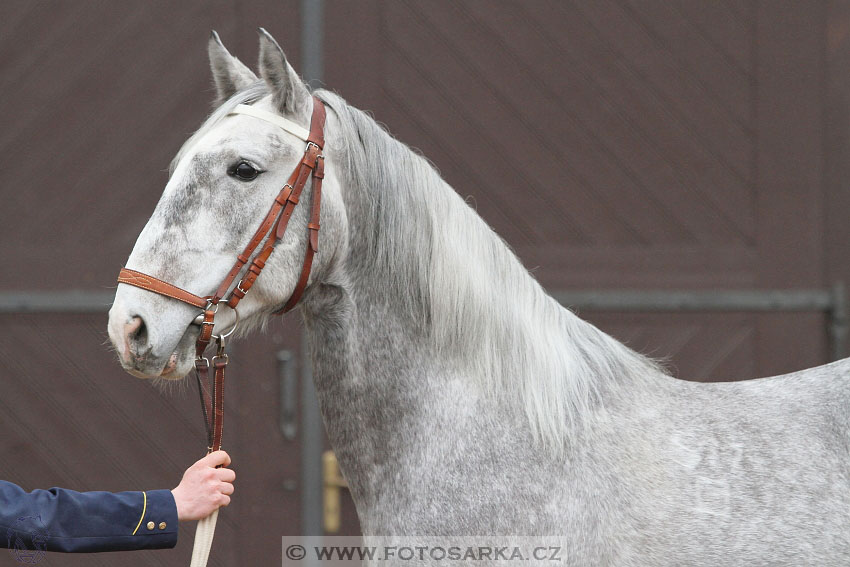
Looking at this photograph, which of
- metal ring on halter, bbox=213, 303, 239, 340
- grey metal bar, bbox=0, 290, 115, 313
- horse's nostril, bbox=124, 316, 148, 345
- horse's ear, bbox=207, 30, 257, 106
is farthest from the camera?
grey metal bar, bbox=0, 290, 115, 313

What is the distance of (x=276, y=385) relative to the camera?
116 inches

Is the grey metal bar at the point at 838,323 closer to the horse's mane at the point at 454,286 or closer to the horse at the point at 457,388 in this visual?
the horse at the point at 457,388

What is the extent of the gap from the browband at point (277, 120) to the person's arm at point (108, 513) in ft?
2.11

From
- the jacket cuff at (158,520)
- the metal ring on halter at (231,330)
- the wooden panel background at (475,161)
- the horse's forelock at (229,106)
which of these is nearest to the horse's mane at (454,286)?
the horse's forelock at (229,106)

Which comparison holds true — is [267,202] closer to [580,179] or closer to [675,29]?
[580,179]

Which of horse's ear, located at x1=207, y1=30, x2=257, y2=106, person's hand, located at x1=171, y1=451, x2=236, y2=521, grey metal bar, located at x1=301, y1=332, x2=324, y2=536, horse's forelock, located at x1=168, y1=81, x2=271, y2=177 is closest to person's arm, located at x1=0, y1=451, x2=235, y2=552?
person's hand, located at x1=171, y1=451, x2=236, y2=521

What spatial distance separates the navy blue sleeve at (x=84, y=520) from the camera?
4.55ft

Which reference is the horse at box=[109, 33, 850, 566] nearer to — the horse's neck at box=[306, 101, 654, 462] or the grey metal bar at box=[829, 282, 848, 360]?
the horse's neck at box=[306, 101, 654, 462]

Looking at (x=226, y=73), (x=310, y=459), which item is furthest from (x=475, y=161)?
(x=226, y=73)

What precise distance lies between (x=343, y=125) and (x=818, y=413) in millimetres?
1162

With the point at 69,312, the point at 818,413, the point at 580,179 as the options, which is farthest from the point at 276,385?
the point at 818,413

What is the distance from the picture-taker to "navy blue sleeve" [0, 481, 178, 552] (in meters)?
1.39

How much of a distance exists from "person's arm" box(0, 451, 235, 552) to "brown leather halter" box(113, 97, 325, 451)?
0.10 m

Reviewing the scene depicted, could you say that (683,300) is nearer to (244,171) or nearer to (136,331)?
(244,171)
